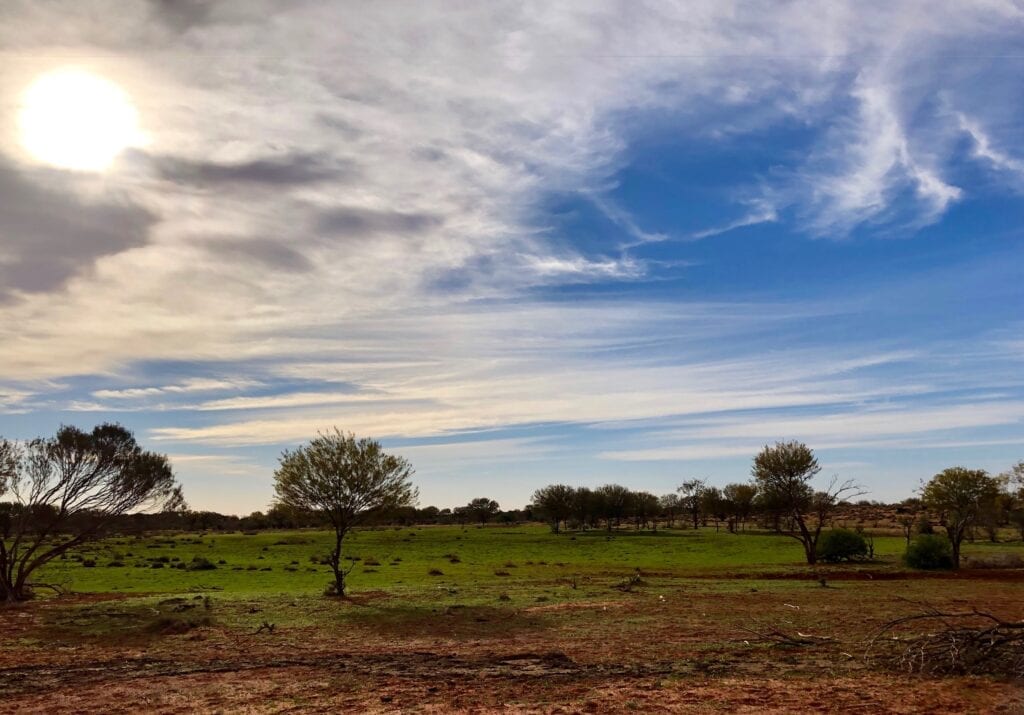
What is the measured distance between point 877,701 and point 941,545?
4005 centimetres

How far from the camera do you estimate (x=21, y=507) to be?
31609mm

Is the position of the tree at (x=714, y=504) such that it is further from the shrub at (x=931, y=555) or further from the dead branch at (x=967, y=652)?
the dead branch at (x=967, y=652)

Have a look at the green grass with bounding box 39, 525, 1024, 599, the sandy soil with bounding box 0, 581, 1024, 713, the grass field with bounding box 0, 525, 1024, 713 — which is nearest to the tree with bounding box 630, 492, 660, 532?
the green grass with bounding box 39, 525, 1024, 599

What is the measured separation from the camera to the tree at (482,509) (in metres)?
175

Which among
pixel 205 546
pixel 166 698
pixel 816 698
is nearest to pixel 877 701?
pixel 816 698

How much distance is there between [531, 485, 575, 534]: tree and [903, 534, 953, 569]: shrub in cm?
7209

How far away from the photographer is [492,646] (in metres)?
19.4

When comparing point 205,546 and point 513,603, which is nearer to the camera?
point 513,603

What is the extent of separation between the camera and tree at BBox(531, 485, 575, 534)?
118m

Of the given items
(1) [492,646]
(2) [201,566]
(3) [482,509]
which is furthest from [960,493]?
(3) [482,509]

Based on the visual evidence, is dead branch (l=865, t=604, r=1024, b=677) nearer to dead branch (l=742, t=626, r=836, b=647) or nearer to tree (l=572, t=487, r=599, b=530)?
dead branch (l=742, t=626, r=836, b=647)

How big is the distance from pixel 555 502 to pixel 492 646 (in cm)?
10133

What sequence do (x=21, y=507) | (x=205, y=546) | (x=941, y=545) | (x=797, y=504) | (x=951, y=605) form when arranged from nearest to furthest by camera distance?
(x=951, y=605) < (x=21, y=507) < (x=941, y=545) < (x=797, y=504) < (x=205, y=546)

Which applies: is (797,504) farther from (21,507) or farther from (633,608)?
(21,507)
